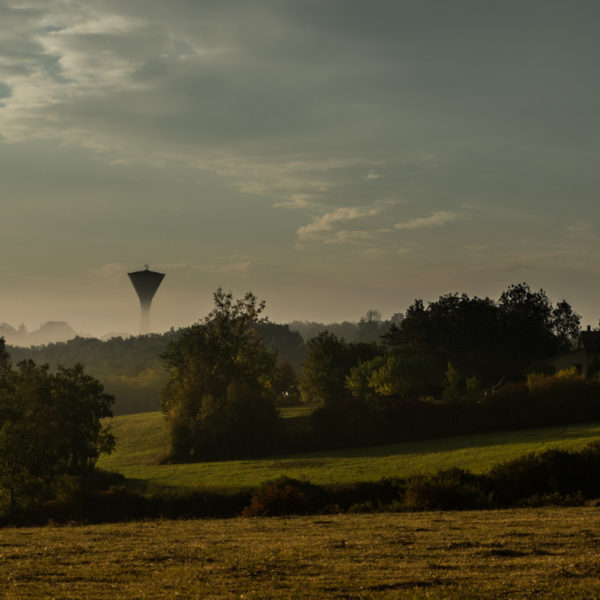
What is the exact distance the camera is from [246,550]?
74.4 ft

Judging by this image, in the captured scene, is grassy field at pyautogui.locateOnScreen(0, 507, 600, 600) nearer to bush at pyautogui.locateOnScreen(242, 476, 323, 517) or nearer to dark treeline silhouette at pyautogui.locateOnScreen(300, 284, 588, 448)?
bush at pyautogui.locateOnScreen(242, 476, 323, 517)

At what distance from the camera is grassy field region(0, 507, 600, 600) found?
1669cm

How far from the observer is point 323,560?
20.5 metres

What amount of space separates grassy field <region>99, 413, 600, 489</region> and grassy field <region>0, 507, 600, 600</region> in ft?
102

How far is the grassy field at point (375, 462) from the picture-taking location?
63.3m

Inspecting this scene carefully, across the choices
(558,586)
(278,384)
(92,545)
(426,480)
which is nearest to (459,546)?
(558,586)

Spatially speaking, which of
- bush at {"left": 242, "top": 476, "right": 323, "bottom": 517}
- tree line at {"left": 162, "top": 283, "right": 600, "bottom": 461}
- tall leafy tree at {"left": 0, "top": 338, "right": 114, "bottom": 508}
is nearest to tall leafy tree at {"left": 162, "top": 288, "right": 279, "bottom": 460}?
tree line at {"left": 162, "top": 283, "right": 600, "bottom": 461}

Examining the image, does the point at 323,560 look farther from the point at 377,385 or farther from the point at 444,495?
the point at 377,385

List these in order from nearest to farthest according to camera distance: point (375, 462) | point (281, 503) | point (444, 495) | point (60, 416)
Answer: point (444, 495), point (281, 503), point (60, 416), point (375, 462)

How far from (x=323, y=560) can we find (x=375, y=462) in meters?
51.5

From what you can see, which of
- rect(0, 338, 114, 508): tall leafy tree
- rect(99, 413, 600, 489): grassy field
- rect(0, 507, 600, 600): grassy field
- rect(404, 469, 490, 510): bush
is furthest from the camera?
rect(0, 338, 114, 508): tall leafy tree

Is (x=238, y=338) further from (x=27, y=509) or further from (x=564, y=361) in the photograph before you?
(x=27, y=509)

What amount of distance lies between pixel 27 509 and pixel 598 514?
107 ft

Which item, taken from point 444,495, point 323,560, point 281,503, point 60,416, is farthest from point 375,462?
point 323,560
